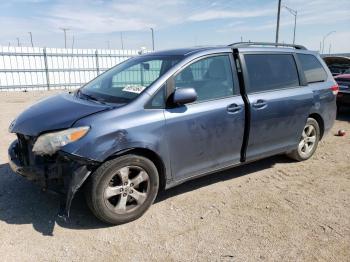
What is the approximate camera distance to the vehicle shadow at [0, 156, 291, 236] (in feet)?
11.3

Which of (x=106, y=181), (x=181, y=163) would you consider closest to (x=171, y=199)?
(x=181, y=163)

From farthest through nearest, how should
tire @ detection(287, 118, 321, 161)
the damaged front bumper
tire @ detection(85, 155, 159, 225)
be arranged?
1. tire @ detection(287, 118, 321, 161)
2. tire @ detection(85, 155, 159, 225)
3. the damaged front bumper

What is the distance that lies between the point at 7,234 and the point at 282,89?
3.77 meters

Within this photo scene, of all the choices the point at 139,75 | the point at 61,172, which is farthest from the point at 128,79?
the point at 61,172

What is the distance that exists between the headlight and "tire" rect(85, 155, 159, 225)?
372mm

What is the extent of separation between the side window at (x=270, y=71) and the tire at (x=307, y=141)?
0.80 m

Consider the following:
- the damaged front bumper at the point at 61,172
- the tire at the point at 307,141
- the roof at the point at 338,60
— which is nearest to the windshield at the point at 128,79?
the damaged front bumper at the point at 61,172

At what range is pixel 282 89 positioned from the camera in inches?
185

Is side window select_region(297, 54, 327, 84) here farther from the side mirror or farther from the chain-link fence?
the chain-link fence

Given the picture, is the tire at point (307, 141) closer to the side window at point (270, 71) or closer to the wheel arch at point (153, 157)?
the side window at point (270, 71)

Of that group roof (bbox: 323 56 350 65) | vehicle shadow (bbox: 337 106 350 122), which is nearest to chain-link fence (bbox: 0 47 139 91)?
roof (bbox: 323 56 350 65)

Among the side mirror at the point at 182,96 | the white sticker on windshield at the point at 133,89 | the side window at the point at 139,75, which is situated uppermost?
the side window at the point at 139,75

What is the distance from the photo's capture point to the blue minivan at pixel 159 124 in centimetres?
317

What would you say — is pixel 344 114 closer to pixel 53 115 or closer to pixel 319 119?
pixel 319 119
